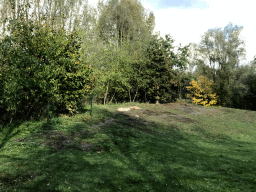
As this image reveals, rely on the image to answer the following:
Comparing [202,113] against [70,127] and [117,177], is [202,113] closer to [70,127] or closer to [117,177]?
[70,127]

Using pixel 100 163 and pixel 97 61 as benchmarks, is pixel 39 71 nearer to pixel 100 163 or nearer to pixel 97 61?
pixel 100 163

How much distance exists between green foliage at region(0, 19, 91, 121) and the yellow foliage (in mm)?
30106

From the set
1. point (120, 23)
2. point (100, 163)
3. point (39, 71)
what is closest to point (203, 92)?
point (120, 23)

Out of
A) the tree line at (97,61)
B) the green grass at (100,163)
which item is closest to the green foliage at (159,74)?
the tree line at (97,61)

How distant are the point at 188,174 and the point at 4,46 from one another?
1402 centimetres

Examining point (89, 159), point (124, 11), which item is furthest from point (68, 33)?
point (124, 11)

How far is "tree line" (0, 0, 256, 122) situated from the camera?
1398 centimetres

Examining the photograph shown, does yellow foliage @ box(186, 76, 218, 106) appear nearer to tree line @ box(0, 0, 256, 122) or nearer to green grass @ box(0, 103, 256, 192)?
Answer: tree line @ box(0, 0, 256, 122)

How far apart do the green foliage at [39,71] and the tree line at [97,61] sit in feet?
0.21

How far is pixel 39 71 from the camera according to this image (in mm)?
13898

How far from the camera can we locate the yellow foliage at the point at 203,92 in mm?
40938

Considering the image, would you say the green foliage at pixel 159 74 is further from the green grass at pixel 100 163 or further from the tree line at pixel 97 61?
the green grass at pixel 100 163

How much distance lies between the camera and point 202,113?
29.4 metres

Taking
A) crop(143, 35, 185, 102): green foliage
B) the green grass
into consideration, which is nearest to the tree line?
crop(143, 35, 185, 102): green foliage
